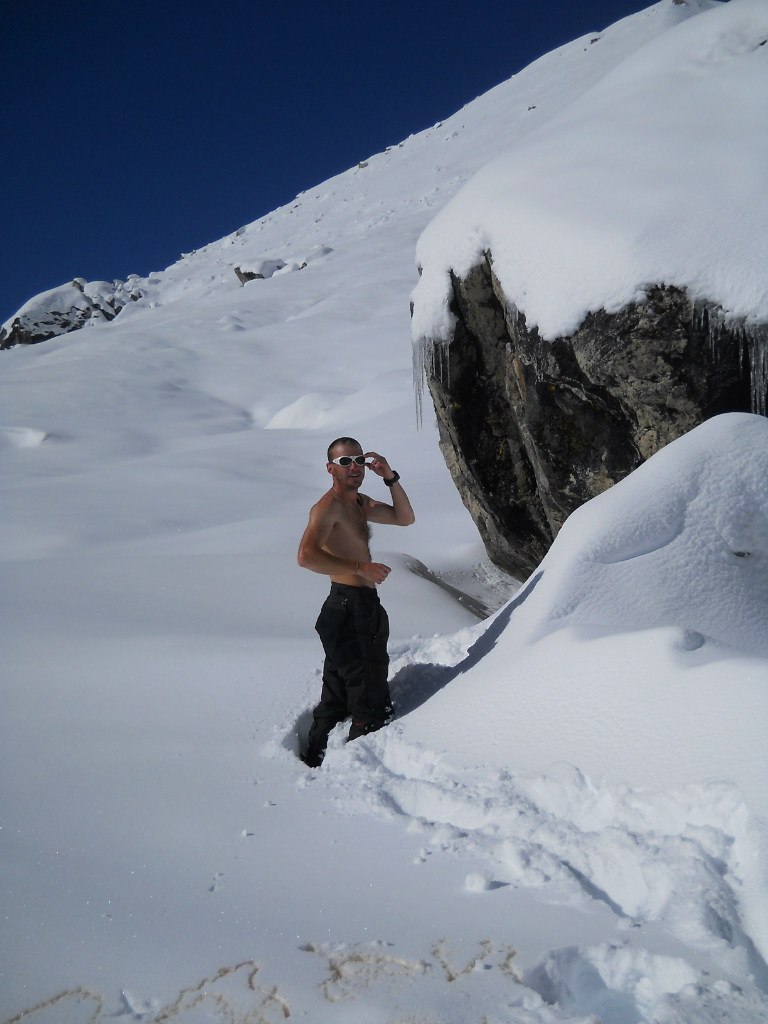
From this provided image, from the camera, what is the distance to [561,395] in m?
5.04

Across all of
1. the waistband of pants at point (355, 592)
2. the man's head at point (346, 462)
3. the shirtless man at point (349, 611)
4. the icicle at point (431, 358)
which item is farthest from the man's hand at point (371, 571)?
the icicle at point (431, 358)

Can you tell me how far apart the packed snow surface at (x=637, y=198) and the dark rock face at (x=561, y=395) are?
0.48 feet

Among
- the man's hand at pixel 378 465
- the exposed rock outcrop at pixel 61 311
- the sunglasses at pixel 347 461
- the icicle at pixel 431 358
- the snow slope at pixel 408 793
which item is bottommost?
the snow slope at pixel 408 793

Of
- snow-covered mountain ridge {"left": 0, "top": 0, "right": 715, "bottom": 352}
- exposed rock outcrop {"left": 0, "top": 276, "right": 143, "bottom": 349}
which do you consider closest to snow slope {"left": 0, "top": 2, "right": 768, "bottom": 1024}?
snow-covered mountain ridge {"left": 0, "top": 0, "right": 715, "bottom": 352}

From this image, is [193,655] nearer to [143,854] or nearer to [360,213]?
[143,854]

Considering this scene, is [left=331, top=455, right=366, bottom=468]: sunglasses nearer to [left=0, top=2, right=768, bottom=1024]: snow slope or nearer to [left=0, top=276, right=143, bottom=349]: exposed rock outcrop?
[left=0, top=2, right=768, bottom=1024]: snow slope

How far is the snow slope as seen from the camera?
1657 mm

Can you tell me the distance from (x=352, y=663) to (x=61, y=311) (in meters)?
53.1

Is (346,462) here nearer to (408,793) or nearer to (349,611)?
(349,611)

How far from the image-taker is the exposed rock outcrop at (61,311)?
48447mm

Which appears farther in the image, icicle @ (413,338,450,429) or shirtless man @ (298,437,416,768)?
icicle @ (413,338,450,429)

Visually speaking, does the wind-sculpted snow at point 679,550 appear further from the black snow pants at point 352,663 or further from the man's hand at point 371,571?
the black snow pants at point 352,663

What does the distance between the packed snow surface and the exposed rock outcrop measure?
150 ft

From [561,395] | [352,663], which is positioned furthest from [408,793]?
[561,395]
